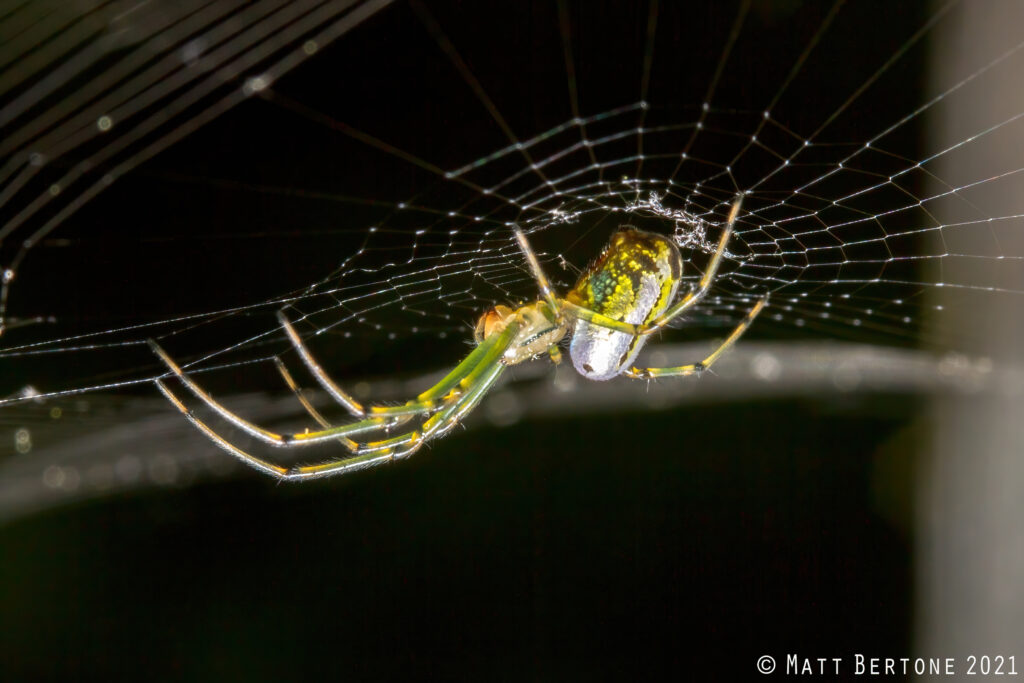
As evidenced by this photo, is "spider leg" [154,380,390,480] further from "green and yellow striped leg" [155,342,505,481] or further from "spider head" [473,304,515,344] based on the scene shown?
"spider head" [473,304,515,344]

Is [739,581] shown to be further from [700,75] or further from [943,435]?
[700,75]

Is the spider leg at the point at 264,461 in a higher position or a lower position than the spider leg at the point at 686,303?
lower

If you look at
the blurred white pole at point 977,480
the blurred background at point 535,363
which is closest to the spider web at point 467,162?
the blurred background at point 535,363

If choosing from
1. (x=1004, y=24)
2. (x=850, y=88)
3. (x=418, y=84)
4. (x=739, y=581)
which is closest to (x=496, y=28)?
(x=418, y=84)

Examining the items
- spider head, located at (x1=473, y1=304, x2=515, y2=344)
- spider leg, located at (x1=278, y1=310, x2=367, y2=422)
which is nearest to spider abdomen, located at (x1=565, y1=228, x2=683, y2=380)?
spider head, located at (x1=473, y1=304, x2=515, y2=344)

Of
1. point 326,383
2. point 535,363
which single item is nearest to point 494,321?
point 326,383

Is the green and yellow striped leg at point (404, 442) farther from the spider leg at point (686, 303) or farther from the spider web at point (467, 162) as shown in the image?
the spider leg at point (686, 303)

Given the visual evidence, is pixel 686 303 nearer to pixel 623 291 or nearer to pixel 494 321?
pixel 623 291
